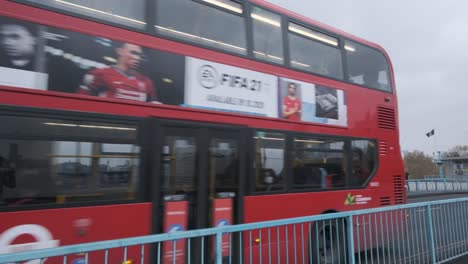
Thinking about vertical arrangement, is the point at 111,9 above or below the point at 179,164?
above

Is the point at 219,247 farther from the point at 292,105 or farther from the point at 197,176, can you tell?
the point at 292,105

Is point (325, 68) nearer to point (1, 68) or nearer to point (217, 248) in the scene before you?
point (217, 248)

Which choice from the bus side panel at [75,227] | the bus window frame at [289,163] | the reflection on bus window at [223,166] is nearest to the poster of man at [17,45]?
the bus side panel at [75,227]

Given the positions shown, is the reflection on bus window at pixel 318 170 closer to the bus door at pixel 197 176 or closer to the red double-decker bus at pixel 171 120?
the red double-decker bus at pixel 171 120

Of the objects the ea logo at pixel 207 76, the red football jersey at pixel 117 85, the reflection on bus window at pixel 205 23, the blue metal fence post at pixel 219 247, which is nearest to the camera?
the blue metal fence post at pixel 219 247

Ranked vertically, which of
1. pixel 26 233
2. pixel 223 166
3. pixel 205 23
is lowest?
pixel 26 233

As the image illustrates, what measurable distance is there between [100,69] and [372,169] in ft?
18.7

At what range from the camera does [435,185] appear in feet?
91.8

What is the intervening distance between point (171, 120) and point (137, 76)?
2.29ft

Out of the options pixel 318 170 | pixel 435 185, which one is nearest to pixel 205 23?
pixel 318 170

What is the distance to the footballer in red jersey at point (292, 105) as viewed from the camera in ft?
20.6

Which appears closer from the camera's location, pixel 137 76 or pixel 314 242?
pixel 137 76

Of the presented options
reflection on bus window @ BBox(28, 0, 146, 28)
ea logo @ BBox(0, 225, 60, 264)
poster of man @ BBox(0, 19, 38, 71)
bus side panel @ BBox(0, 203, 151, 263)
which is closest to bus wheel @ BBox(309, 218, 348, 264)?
bus side panel @ BBox(0, 203, 151, 263)

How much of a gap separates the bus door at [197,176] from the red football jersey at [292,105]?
111 cm
